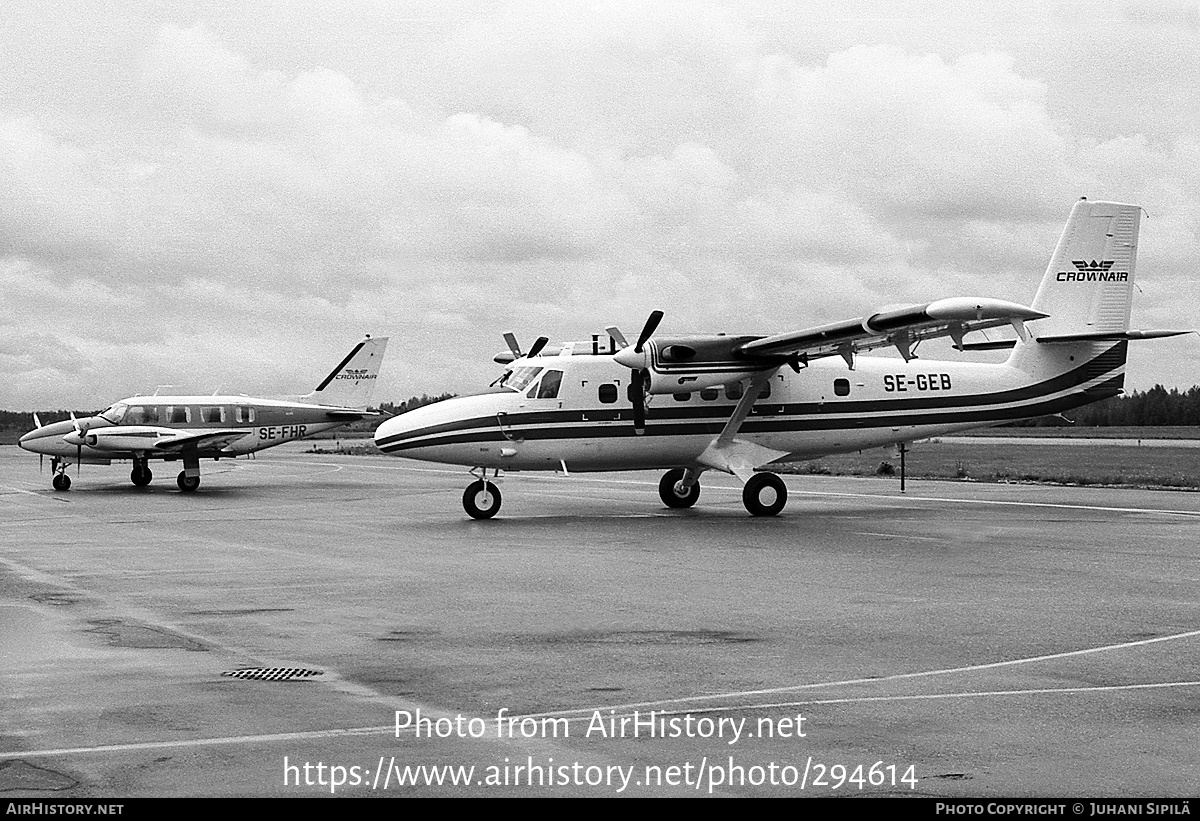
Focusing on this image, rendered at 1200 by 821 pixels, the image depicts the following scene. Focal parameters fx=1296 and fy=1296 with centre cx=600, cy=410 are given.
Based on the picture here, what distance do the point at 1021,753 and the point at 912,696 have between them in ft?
5.20

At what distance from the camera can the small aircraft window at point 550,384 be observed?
25641mm

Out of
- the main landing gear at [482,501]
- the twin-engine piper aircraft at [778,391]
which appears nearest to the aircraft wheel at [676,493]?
the twin-engine piper aircraft at [778,391]

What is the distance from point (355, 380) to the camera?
45.8m

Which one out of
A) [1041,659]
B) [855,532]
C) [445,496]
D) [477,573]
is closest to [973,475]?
[445,496]

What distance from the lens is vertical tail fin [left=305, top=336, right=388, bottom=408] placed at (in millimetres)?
44938

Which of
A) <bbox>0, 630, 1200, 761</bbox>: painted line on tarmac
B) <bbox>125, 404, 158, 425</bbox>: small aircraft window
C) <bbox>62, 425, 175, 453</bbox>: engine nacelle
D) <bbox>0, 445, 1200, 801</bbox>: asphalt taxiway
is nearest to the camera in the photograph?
<bbox>0, 445, 1200, 801</bbox>: asphalt taxiway

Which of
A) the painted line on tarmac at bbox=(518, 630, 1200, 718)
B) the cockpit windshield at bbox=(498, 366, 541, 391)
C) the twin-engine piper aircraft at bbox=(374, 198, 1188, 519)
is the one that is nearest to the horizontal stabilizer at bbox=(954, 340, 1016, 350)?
the twin-engine piper aircraft at bbox=(374, 198, 1188, 519)

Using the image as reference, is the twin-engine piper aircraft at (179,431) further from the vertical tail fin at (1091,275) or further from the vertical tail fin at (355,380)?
the vertical tail fin at (1091,275)

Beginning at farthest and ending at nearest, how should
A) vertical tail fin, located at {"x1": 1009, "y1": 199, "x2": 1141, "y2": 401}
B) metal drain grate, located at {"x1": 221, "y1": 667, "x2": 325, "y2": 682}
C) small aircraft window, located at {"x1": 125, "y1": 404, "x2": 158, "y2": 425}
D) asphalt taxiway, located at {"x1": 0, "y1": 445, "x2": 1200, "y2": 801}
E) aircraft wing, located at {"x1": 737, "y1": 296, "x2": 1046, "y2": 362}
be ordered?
small aircraft window, located at {"x1": 125, "y1": 404, "x2": 158, "y2": 425} < vertical tail fin, located at {"x1": 1009, "y1": 199, "x2": 1141, "y2": 401} < aircraft wing, located at {"x1": 737, "y1": 296, "x2": 1046, "y2": 362} < metal drain grate, located at {"x1": 221, "y1": 667, "x2": 325, "y2": 682} < asphalt taxiway, located at {"x1": 0, "y1": 445, "x2": 1200, "y2": 801}

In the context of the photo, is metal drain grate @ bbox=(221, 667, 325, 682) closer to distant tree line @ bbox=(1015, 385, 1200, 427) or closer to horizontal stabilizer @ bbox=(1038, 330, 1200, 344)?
horizontal stabilizer @ bbox=(1038, 330, 1200, 344)

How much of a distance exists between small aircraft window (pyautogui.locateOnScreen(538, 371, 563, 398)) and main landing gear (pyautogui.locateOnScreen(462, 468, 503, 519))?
6.87 feet

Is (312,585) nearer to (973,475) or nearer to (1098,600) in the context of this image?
(1098,600)

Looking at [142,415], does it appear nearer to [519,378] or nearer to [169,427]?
[169,427]

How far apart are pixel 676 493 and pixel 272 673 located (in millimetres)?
18915
